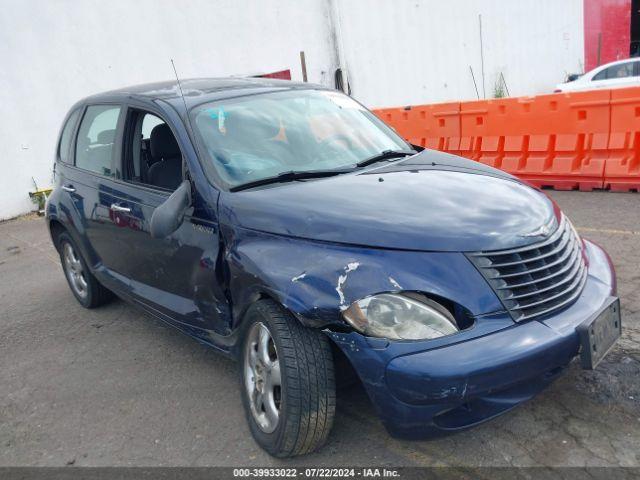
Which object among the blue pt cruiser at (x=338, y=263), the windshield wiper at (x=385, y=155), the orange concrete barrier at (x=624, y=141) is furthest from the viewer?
the orange concrete barrier at (x=624, y=141)

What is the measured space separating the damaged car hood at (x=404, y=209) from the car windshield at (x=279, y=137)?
237mm

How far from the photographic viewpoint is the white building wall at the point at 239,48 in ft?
35.1

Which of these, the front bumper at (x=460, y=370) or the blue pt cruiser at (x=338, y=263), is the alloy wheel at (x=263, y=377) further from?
the front bumper at (x=460, y=370)

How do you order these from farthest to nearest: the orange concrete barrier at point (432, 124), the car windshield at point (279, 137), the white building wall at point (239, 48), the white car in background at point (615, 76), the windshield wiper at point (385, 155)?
1. the white car in background at point (615, 76)
2. the white building wall at point (239, 48)
3. the orange concrete barrier at point (432, 124)
4. the windshield wiper at point (385, 155)
5. the car windshield at point (279, 137)

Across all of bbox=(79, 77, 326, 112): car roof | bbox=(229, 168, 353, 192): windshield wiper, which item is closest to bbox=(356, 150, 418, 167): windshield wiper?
bbox=(229, 168, 353, 192): windshield wiper

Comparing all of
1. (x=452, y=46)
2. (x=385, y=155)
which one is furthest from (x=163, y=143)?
(x=452, y=46)

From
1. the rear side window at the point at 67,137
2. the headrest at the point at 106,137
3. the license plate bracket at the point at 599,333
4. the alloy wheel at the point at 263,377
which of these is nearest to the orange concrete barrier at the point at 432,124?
the rear side window at the point at 67,137

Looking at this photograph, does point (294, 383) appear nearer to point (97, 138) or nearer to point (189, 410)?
point (189, 410)

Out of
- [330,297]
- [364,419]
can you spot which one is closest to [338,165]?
[330,297]

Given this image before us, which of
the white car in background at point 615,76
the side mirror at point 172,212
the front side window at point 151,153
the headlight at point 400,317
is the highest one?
the front side window at point 151,153

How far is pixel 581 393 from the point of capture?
3102 millimetres

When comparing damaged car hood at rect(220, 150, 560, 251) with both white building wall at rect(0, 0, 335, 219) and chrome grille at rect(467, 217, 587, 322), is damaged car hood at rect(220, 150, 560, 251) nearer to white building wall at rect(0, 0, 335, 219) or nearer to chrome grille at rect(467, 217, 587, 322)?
chrome grille at rect(467, 217, 587, 322)

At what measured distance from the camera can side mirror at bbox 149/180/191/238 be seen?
324cm

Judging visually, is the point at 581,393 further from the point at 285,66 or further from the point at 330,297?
the point at 285,66
